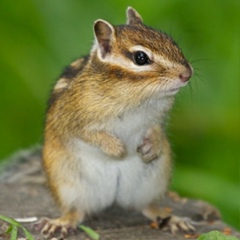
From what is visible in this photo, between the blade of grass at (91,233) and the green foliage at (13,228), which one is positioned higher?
the green foliage at (13,228)

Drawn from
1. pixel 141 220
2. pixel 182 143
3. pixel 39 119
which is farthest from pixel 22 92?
pixel 141 220

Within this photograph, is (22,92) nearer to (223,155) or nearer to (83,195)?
(223,155)

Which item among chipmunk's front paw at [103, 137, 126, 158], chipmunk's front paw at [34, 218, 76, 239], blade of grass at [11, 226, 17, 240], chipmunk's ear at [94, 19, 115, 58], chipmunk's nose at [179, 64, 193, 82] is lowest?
chipmunk's front paw at [34, 218, 76, 239]

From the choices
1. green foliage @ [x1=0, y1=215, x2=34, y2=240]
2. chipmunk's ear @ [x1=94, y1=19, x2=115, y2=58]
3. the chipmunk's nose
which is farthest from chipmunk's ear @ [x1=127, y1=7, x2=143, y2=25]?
green foliage @ [x1=0, y1=215, x2=34, y2=240]

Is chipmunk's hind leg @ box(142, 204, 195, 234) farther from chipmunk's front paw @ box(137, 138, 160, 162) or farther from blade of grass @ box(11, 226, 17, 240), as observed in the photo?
blade of grass @ box(11, 226, 17, 240)

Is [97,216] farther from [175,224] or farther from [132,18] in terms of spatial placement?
[132,18]

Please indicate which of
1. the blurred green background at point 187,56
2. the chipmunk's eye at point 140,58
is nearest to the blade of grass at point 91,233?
the chipmunk's eye at point 140,58

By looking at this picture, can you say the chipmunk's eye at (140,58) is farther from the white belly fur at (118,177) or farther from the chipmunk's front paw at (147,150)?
the chipmunk's front paw at (147,150)
